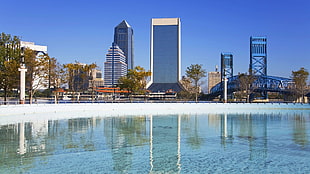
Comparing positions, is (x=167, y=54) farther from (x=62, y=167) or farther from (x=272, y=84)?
(x=62, y=167)

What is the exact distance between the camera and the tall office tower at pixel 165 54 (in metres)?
140

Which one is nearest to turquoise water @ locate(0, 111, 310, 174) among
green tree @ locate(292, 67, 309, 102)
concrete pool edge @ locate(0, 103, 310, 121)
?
concrete pool edge @ locate(0, 103, 310, 121)

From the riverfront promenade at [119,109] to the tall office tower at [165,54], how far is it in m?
88.8

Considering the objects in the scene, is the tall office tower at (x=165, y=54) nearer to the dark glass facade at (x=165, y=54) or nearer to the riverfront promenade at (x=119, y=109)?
the dark glass facade at (x=165, y=54)

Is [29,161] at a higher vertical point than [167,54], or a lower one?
lower

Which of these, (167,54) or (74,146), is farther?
(167,54)

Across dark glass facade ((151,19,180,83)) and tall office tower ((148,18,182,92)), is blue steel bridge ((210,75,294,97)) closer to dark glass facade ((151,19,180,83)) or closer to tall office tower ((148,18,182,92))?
tall office tower ((148,18,182,92))

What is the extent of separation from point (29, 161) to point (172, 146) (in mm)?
5937

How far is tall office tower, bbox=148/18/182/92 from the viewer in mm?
139750

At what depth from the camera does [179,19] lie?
13988 centimetres

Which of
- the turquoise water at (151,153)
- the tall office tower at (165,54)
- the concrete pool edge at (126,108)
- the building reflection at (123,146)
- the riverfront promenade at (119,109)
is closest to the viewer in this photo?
the turquoise water at (151,153)

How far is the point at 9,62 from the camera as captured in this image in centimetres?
4056

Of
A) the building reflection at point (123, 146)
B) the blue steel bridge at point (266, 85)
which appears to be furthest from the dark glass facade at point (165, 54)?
the building reflection at point (123, 146)

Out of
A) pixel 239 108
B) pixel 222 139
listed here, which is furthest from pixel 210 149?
pixel 239 108
